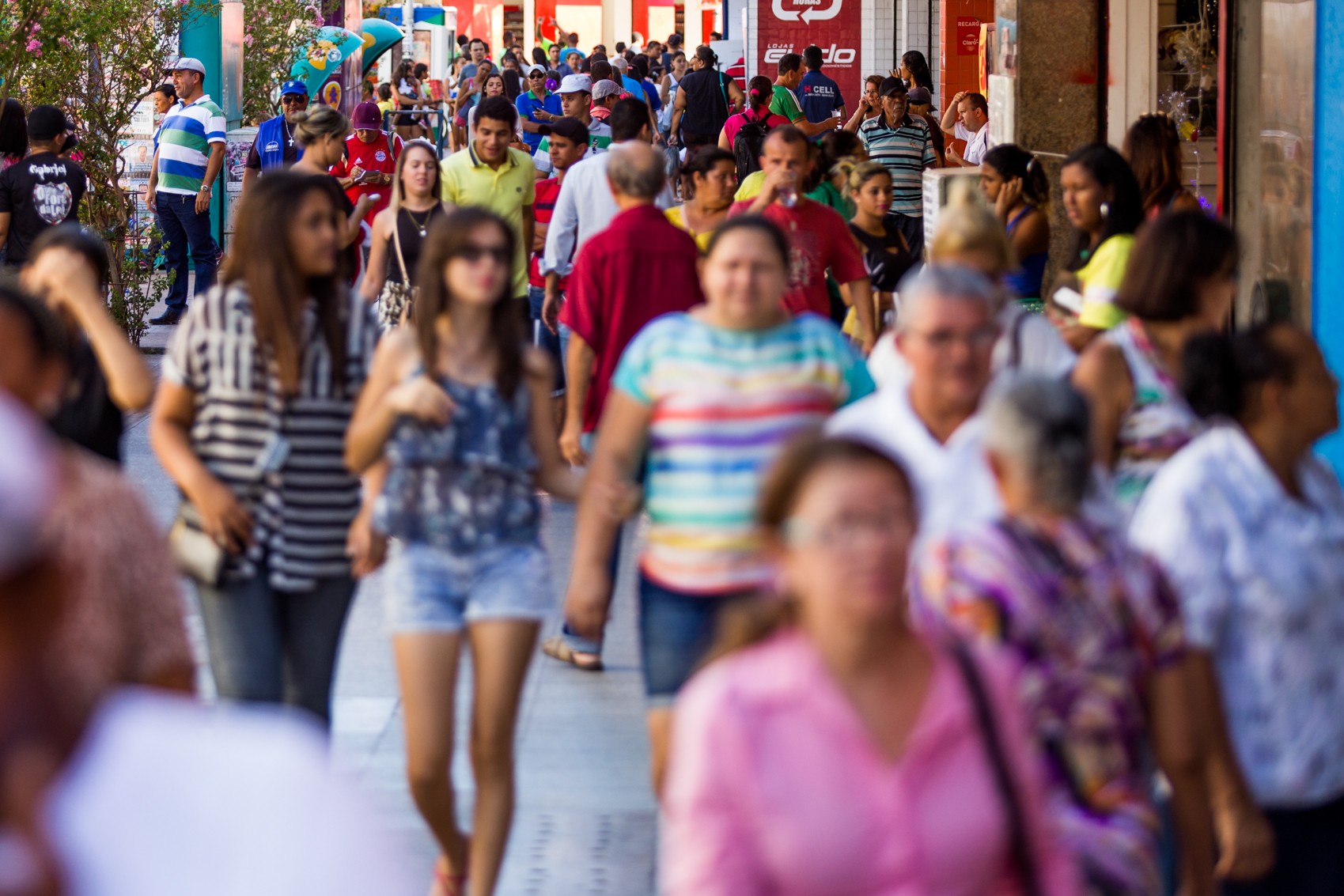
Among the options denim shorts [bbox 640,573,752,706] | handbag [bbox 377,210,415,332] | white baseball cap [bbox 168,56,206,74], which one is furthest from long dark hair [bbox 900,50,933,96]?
denim shorts [bbox 640,573,752,706]

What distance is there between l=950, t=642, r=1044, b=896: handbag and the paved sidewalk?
2.24m

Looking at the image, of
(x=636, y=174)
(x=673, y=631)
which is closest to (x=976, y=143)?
(x=636, y=174)

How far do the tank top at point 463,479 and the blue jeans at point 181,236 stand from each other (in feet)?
40.5

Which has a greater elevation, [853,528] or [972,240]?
[972,240]

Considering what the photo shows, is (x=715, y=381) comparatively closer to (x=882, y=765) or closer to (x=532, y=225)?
(x=882, y=765)

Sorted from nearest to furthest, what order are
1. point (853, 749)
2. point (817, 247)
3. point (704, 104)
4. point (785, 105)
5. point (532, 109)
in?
point (853, 749), point (817, 247), point (785, 105), point (532, 109), point (704, 104)

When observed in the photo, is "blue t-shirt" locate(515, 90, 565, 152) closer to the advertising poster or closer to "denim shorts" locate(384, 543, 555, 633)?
the advertising poster

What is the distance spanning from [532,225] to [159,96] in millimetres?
7957

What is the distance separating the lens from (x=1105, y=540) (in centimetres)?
314

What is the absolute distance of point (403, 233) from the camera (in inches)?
359

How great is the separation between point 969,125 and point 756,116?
6.36 ft

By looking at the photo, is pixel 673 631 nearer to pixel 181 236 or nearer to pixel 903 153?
pixel 903 153

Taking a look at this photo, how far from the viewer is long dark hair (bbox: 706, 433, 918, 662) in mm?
2756

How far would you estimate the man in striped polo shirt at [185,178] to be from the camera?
16344 mm
